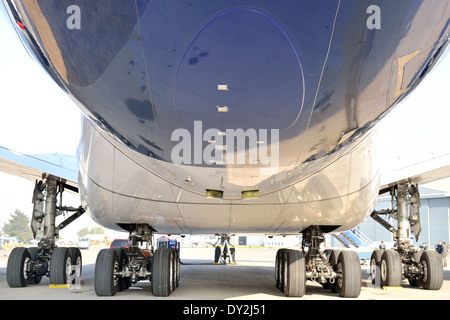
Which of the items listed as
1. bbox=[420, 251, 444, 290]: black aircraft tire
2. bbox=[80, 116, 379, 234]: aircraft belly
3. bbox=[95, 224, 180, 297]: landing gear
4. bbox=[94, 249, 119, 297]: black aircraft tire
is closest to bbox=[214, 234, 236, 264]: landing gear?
bbox=[420, 251, 444, 290]: black aircraft tire

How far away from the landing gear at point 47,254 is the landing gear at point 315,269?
515 cm

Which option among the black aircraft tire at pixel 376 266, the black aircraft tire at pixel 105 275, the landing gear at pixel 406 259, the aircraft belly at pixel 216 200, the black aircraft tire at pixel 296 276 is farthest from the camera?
the black aircraft tire at pixel 376 266

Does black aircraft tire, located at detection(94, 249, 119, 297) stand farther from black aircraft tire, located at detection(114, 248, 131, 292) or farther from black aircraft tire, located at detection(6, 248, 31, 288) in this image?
black aircraft tire, located at detection(6, 248, 31, 288)

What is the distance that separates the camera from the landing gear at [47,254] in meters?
11.7

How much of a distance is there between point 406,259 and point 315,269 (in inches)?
162

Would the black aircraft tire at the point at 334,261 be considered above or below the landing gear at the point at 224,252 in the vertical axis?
above

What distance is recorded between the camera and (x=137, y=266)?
404 inches

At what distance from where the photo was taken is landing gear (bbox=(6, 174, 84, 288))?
460 inches

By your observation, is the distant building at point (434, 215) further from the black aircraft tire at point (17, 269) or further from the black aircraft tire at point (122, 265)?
the black aircraft tire at point (17, 269)

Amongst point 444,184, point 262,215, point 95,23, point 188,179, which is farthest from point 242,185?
point 444,184

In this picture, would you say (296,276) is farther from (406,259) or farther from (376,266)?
(406,259)

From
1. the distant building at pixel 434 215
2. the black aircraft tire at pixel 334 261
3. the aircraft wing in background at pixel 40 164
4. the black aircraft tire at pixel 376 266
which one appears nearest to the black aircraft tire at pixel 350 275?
the black aircraft tire at pixel 334 261
